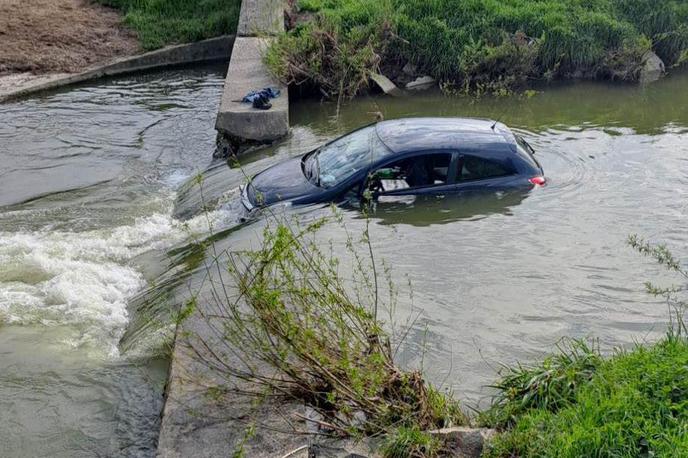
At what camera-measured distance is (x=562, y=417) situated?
198 inches

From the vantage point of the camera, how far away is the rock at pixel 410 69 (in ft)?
53.1

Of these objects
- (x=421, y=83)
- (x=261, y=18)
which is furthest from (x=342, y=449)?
(x=261, y=18)

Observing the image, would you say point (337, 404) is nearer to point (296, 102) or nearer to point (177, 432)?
point (177, 432)

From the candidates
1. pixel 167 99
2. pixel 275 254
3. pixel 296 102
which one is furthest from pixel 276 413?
pixel 167 99

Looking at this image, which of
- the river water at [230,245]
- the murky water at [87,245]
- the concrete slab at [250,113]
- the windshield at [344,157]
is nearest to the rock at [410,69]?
the river water at [230,245]

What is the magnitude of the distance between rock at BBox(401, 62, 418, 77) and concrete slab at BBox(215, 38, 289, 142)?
304 cm

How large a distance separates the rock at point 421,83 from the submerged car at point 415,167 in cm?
659

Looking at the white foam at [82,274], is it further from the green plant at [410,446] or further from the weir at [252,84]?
the green plant at [410,446]

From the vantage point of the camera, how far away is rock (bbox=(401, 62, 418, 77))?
53.1 feet

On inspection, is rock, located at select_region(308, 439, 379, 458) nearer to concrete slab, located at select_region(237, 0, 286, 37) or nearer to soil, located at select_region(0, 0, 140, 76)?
concrete slab, located at select_region(237, 0, 286, 37)

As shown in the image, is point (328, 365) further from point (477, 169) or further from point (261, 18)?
point (261, 18)

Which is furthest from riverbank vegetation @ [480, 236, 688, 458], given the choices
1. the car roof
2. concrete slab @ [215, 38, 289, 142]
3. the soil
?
the soil

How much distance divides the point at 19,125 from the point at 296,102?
16.9 feet

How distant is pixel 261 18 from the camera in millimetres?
17641
